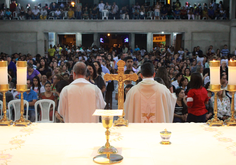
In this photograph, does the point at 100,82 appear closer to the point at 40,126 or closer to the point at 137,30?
the point at 40,126

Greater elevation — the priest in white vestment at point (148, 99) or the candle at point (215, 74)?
the candle at point (215, 74)

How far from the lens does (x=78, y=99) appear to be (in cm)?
439

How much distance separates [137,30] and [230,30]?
617 cm

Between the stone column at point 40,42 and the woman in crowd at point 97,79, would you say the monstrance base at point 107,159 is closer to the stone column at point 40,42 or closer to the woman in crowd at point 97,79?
the woman in crowd at point 97,79

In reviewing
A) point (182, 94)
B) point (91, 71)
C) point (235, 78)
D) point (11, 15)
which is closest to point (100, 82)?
point (91, 71)

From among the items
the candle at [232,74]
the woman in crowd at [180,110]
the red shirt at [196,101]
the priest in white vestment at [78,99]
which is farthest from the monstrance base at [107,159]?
the woman in crowd at [180,110]

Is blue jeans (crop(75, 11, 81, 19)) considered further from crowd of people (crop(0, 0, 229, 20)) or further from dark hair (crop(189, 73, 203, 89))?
dark hair (crop(189, 73, 203, 89))

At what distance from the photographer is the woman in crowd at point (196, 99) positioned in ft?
17.4

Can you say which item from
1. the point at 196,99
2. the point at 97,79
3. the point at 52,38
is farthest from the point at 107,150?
the point at 52,38

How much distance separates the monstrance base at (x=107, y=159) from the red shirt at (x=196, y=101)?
3.21m

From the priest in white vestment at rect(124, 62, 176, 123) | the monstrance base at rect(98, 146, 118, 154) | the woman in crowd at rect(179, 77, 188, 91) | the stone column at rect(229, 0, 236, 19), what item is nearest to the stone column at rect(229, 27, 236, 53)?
the stone column at rect(229, 0, 236, 19)

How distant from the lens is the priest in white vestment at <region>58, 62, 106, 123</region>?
4.37 m

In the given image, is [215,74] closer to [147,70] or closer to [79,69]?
[147,70]

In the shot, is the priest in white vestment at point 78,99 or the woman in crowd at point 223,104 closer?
the priest in white vestment at point 78,99
